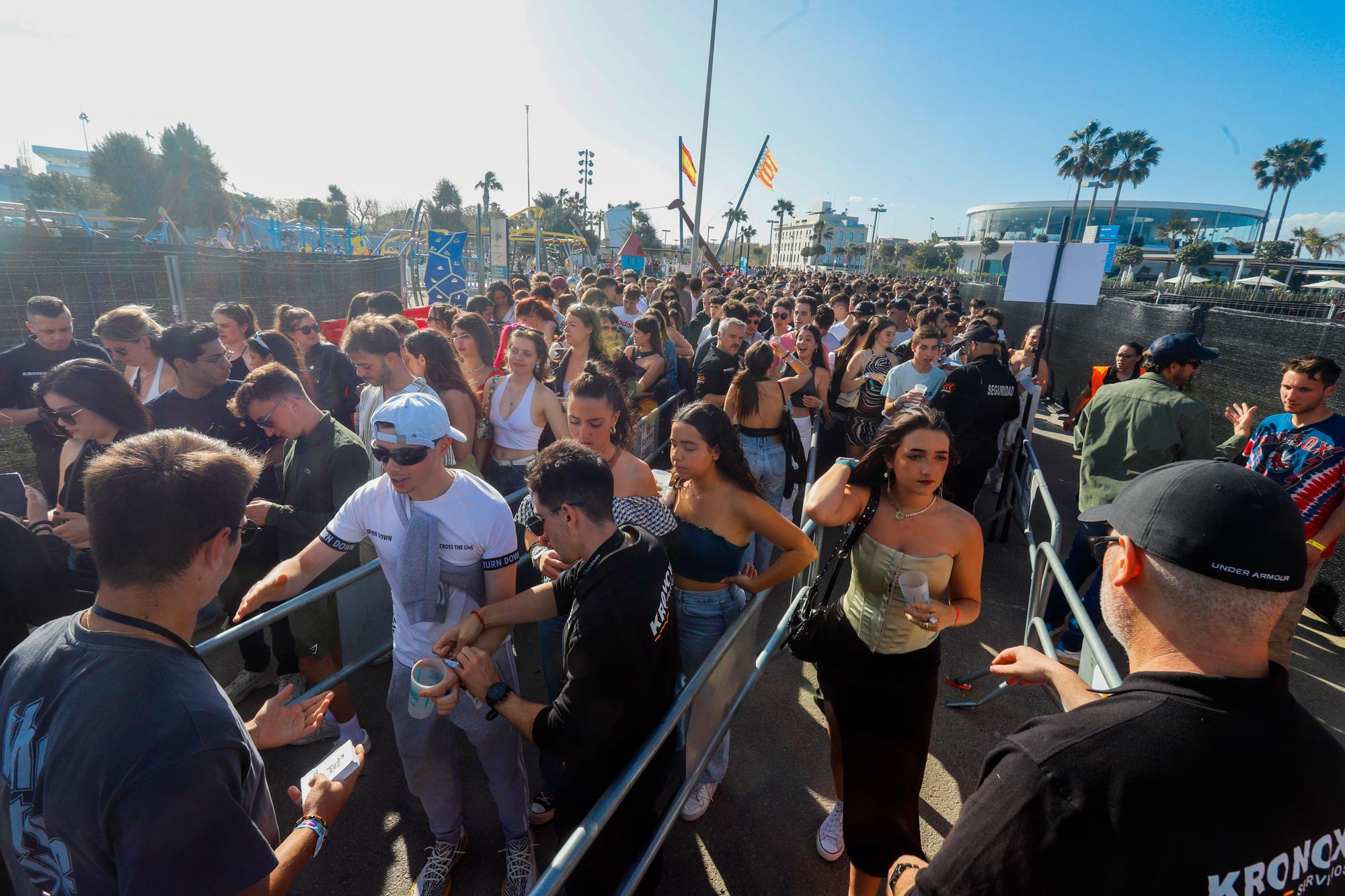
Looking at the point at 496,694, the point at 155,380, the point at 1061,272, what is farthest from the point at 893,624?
the point at 1061,272

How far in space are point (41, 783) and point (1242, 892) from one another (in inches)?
92.0

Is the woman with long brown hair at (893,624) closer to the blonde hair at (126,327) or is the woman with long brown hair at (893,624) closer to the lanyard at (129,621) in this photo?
the lanyard at (129,621)

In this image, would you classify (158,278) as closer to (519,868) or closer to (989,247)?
(519,868)

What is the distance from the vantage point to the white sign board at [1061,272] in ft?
21.1

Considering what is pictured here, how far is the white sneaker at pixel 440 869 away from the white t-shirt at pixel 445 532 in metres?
1.00

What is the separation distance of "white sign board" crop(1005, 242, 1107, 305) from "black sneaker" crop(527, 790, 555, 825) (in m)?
6.32

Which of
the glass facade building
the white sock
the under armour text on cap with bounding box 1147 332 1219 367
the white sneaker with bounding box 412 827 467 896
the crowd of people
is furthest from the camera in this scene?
the glass facade building

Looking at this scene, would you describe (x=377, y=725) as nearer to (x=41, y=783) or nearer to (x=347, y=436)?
(x=347, y=436)

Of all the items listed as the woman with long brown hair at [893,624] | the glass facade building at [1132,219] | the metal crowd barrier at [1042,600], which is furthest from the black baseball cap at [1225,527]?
the glass facade building at [1132,219]

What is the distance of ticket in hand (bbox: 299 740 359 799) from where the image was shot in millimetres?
1674

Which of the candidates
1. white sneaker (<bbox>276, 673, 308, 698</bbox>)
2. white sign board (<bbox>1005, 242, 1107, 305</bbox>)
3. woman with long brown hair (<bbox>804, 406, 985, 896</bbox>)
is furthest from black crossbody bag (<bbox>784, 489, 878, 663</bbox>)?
white sign board (<bbox>1005, 242, 1107, 305</bbox>)

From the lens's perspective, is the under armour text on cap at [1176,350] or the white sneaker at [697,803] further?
the under armour text on cap at [1176,350]

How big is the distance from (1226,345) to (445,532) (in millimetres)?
9617

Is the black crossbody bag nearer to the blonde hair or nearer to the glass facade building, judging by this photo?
the blonde hair
